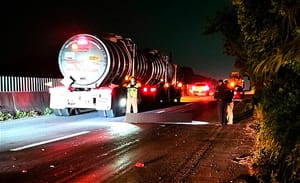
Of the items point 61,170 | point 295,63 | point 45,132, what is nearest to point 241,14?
point 295,63

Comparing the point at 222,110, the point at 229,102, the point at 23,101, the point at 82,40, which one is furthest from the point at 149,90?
the point at 222,110

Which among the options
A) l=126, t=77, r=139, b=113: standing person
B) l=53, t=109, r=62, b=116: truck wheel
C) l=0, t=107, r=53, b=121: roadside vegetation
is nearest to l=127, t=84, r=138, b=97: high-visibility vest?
l=126, t=77, r=139, b=113: standing person

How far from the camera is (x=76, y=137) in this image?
1276cm

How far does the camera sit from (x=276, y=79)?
21.6 feet

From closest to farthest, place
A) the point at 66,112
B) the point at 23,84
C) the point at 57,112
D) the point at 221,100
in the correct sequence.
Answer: the point at 221,100
the point at 66,112
the point at 57,112
the point at 23,84

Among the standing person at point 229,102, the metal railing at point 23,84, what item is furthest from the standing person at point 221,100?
the metal railing at point 23,84

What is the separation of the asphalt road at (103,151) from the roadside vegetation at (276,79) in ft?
5.03

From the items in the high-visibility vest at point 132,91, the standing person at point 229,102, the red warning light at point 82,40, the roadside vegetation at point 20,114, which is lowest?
the roadside vegetation at point 20,114

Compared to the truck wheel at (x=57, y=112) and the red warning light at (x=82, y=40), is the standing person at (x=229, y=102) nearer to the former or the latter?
the red warning light at (x=82, y=40)

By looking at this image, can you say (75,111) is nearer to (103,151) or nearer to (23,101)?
(23,101)

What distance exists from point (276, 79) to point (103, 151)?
4947 millimetres

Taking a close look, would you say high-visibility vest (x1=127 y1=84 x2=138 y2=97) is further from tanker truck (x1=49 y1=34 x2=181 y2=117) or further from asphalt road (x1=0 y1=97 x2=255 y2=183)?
asphalt road (x1=0 y1=97 x2=255 y2=183)

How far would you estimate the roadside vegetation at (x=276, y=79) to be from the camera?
5.94 meters

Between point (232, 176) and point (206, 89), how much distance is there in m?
39.7
